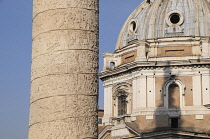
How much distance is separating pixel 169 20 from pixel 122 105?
18.4ft

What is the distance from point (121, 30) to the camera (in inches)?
1409

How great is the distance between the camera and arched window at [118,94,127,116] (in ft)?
109

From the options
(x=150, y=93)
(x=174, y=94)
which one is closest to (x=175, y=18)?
(x=174, y=94)

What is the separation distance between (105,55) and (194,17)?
5.83 metres

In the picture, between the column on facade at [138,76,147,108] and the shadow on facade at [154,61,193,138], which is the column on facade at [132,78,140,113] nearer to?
the column on facade at [138,76,147,108]

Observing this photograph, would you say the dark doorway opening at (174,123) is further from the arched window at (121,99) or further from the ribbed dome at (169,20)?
the ribbed dome at (169,20)

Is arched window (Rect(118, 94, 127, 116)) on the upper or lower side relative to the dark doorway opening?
upper

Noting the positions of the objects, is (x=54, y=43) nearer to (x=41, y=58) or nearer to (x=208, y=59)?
(x=41, y=58)

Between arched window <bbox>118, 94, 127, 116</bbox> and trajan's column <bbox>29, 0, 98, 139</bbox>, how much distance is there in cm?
2529

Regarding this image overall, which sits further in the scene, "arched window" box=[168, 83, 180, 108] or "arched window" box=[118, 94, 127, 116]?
"arched window" box=[118, 94, 127, 116]

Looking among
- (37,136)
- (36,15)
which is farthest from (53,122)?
(36,15)

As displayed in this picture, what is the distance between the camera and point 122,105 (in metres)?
33.5

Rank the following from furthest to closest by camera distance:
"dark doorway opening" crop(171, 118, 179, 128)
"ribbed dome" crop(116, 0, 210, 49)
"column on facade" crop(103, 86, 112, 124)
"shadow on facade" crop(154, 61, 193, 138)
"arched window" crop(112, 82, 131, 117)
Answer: "column on facade" crop(103, 86, 112, 124) → "ribbed dome" crop(116, 0, 210, 49) → "arched window" crop(112, 82, 131, 117) → "dark doorway opening" crop(171, 118, 179, 128) → "shadow on facade" crop(154, 61, 193, 138)

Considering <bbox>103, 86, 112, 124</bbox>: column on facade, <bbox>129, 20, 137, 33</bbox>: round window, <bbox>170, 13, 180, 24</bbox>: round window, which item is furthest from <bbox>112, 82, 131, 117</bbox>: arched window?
<bbox>170, 13, 180, 24</bbox>: round window
